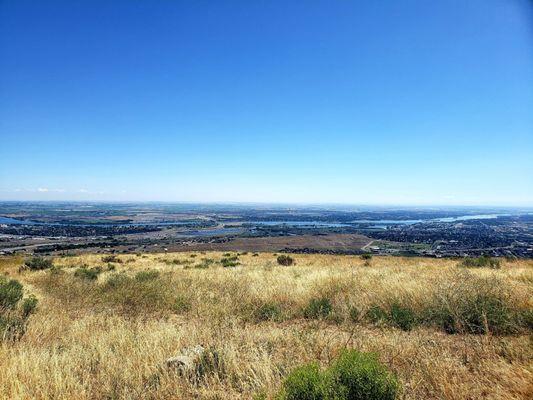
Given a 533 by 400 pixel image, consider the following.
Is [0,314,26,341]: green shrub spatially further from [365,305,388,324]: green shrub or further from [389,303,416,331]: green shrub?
[389,303,416,331]: green shrub

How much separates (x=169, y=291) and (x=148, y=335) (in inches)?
159

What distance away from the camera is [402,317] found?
6.20 metres

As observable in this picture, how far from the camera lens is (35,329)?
6.05 m

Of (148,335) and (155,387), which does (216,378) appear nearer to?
(155,387)

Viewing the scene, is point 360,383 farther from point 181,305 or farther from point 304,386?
point 181,305

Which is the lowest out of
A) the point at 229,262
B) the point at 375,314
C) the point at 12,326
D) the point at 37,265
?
the point at 229,262

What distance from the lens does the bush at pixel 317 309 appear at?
697cm

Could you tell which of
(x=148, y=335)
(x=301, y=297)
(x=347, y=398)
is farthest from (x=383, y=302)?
(x=148, y=335)

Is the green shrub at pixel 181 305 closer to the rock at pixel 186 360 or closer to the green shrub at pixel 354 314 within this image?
the rock at pixel 186 360

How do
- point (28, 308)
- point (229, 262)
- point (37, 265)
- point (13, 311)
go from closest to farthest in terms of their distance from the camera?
1. point (13, 311)
2. point (28, 308)
3. point (37, 265)
4. point (229, 262)

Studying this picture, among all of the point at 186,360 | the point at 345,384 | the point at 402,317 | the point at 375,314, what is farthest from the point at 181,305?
the point at 345,384

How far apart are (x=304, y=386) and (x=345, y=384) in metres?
0.46

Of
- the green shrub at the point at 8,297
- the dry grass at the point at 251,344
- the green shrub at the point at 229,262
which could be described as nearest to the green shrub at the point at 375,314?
the dry grass at the point at 251,344

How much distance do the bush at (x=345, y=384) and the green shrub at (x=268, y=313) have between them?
12.2 ft
